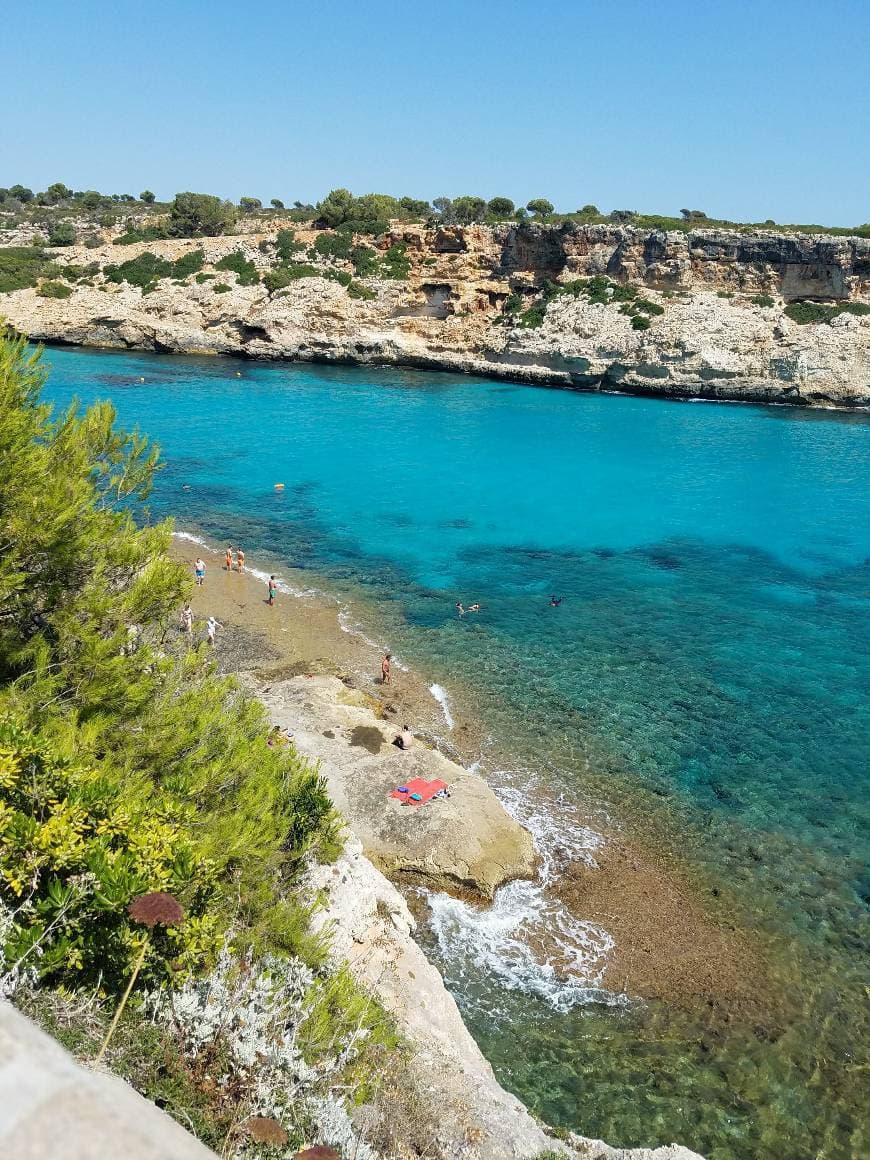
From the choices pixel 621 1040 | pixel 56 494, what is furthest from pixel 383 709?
pixel 56 494

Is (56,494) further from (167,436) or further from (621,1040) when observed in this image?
(167,436)

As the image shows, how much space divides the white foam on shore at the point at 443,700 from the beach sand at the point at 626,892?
0.12 metres

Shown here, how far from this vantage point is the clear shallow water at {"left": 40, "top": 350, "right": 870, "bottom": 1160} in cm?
1094

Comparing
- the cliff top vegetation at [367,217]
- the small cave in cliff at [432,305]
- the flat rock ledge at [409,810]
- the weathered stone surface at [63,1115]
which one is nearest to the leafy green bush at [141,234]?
the cliff top vegetation at [367,217]

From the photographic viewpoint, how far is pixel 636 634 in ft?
80.5

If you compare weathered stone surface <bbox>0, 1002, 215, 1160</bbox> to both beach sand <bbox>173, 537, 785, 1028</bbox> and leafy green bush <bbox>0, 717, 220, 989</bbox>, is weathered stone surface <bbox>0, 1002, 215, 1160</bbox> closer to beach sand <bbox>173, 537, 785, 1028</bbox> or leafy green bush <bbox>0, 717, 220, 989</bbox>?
leafy green bush <bbox>0, 717, 220, 989</bbox>

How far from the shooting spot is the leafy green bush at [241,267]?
76938 mm

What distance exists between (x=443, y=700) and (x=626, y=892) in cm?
775

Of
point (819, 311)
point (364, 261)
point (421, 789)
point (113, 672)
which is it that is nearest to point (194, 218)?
point (364, 261)

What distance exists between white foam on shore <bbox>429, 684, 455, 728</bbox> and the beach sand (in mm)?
116

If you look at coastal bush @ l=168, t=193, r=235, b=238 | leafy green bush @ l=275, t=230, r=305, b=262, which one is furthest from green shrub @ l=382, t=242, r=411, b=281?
coastal bush @ l=168, t=193, r=235, b=238

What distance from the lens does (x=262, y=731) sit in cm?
1048

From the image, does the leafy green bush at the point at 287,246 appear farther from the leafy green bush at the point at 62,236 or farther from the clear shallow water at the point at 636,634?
the clear shallow water at the point at 636,634

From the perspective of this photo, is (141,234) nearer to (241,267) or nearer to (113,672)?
(241,267)
